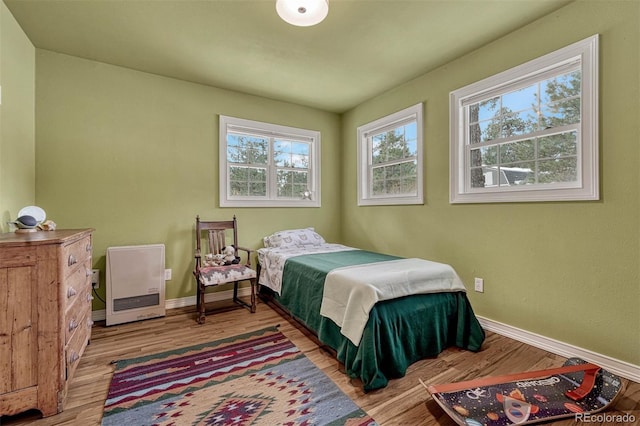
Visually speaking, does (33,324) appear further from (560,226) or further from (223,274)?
(560,226)

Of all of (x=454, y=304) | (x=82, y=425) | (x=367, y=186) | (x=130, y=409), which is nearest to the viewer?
(x=82, y=425)

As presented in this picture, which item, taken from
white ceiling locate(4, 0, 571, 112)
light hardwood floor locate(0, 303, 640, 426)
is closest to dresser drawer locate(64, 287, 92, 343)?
light hardwood floor locate(0, 303, 640, 426)

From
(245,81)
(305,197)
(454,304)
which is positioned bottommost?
(454,304)

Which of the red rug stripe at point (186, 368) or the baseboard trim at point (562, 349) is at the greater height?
the baseboard trim at point (562, 349)

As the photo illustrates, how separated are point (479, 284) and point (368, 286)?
1.40 metres

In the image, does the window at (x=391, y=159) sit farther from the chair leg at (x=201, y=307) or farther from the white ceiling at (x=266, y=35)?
the chair leg at (x=201, y=307)

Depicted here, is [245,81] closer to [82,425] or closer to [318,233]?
[318,233]

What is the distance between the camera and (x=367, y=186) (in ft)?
13.2

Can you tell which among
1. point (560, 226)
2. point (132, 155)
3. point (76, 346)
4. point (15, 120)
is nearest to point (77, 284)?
point (76, 346)

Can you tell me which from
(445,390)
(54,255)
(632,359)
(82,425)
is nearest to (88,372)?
(82,425)

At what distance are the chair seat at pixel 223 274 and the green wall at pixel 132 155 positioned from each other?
0.57m

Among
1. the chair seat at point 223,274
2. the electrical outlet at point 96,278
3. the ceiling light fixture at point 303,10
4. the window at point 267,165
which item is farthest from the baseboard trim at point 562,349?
the electrical outlet at point 96,278

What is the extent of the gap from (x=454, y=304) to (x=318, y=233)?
7.48 ft

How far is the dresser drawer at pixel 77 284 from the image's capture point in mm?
1622
